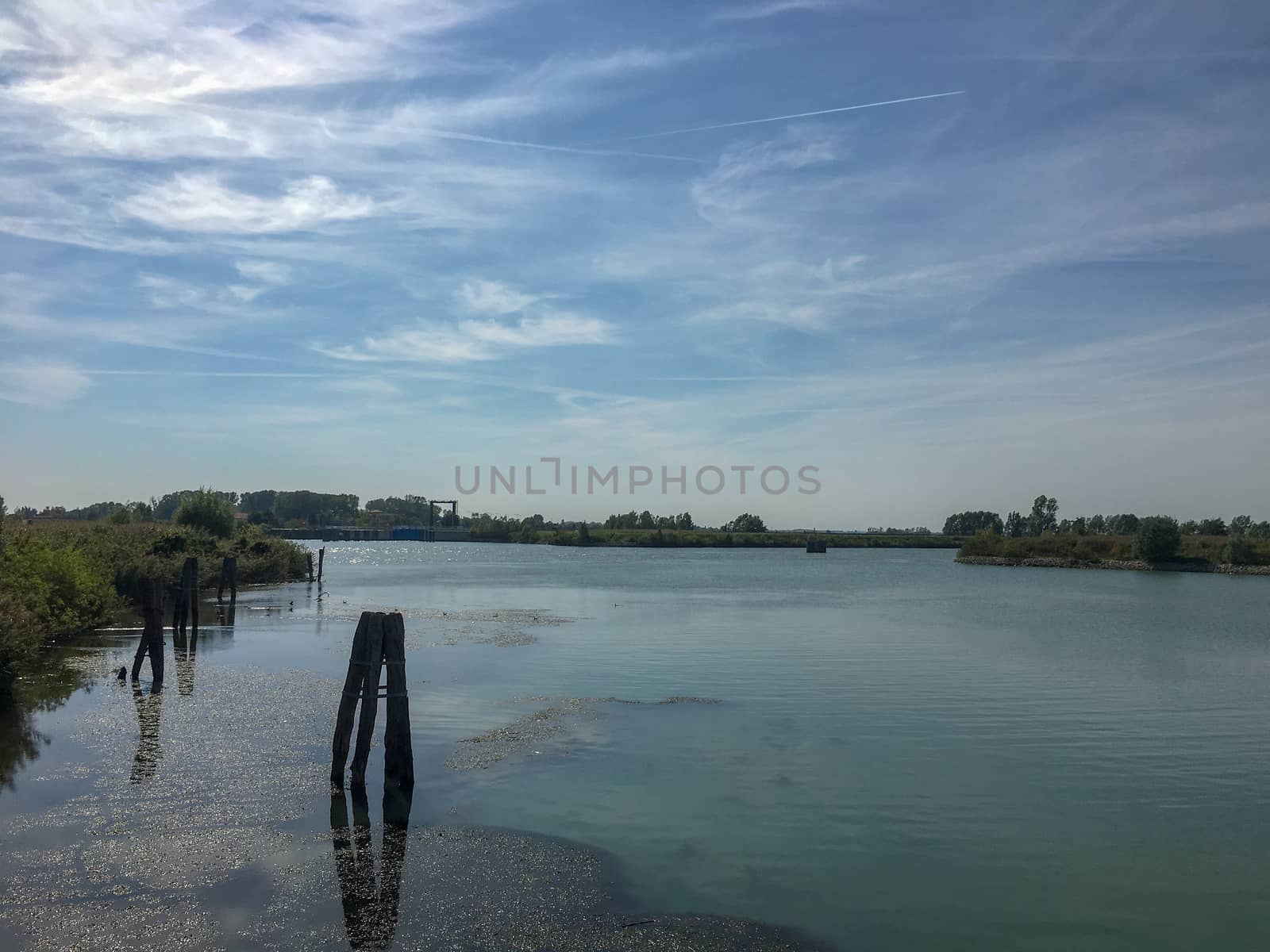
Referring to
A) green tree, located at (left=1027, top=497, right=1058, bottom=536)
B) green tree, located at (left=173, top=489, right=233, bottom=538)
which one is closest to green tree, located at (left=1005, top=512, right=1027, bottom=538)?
green tree, located at (left=1027, top=497, right=1058, bottom=536)

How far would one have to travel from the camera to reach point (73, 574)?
84.2ft

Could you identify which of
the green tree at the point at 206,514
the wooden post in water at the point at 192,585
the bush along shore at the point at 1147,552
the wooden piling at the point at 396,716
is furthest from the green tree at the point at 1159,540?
the wooden piling at the point at 396,716

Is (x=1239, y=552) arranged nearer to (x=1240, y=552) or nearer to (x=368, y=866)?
(x=1240, y=552)

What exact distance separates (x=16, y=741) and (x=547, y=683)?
1010 centimetres

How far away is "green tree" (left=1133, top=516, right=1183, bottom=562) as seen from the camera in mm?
95500

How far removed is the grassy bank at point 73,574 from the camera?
17164 millimetres

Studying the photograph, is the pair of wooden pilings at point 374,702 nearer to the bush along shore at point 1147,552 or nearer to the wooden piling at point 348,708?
the wooden piling at point 348,708

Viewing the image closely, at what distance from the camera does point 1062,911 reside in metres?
9.20

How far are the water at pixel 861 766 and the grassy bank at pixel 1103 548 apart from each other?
219 ft

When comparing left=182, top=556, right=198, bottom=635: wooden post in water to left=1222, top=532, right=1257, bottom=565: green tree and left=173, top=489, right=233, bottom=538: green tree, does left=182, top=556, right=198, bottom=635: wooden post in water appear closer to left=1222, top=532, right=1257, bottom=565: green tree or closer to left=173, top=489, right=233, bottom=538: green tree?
left=173, top=489, right=233, bottom=538: green tree

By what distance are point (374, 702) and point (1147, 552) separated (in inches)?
3951

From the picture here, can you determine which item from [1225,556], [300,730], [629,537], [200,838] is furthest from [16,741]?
[629,537]

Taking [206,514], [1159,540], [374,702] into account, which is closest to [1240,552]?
[1159,540]

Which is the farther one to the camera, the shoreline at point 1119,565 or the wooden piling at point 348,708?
the shoreline at point 1119,565
